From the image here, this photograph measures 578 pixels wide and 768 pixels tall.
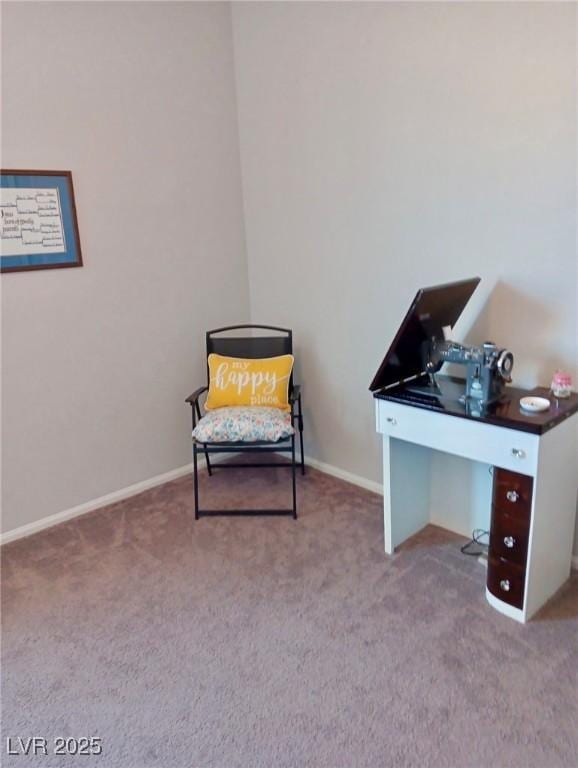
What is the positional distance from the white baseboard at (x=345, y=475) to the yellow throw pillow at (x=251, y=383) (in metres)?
0.51

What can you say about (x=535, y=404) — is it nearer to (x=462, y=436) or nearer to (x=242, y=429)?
(x=462, y=436)

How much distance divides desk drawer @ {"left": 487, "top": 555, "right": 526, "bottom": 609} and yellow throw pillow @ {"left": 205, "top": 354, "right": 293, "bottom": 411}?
132 cm

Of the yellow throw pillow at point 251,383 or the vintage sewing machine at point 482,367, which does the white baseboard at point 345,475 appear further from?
the vintage sewing machine at point 482,367

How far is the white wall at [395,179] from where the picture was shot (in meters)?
2.09

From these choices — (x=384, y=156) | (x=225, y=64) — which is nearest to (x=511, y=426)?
(x=384, y=156)

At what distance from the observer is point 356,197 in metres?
2.75

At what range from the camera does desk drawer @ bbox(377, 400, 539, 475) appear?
1.92 metres

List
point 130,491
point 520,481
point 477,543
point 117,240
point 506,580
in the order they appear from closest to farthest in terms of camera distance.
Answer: point 520,481 < point 506,580 < point 477,543 < point 117,240 < point 130,491

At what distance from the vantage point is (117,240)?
289 centimetres

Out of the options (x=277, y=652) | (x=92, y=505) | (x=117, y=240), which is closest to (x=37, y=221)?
(x=117, y=240)

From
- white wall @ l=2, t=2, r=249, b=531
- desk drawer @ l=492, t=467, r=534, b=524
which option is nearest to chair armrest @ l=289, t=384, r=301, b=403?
white wall @ l=2, t=2, r=249, b=531

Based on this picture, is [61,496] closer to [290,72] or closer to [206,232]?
[206,232]

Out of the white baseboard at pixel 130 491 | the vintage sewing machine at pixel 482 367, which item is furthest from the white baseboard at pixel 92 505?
the vintage sewing machine at pixel 482 367

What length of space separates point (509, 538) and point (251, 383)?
4.98 feet
